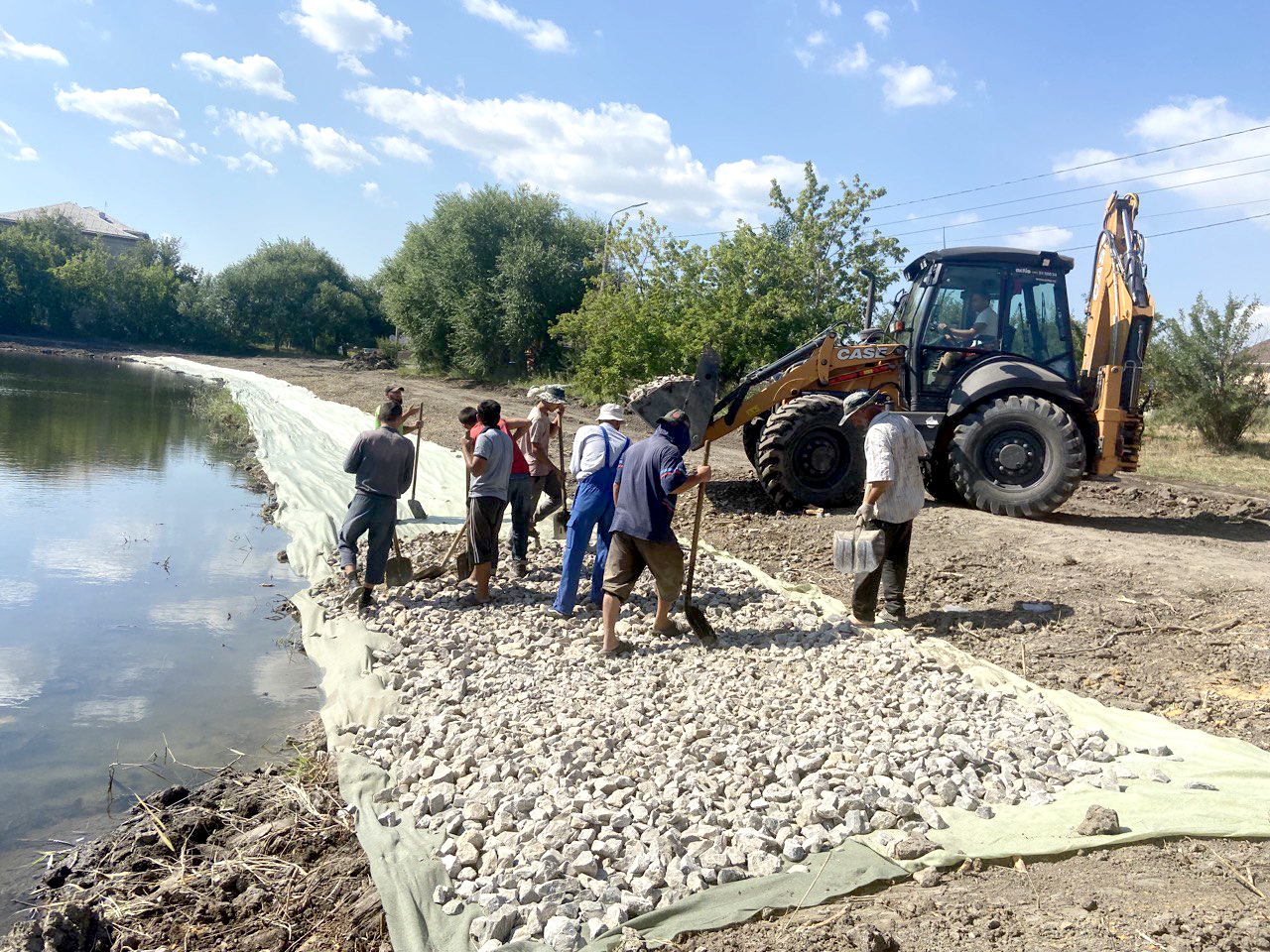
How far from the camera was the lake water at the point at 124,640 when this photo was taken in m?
5.79

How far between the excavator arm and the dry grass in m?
5.57

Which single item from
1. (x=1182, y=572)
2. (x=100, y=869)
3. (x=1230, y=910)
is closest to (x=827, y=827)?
(x=1230, y=910)

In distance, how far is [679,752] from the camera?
4.90m

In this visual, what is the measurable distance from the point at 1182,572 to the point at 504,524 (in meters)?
6.96

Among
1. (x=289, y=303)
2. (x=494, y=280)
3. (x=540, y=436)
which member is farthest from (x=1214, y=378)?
(x=289, y=303)

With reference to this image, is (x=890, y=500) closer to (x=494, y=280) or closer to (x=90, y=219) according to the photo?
(x=494, y=280)

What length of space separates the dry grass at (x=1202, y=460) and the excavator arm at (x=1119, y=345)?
219 inches

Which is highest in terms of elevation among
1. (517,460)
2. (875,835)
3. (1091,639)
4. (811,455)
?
(811,455)

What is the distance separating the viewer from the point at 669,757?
191 inches

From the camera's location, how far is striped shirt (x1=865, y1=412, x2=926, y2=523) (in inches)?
268

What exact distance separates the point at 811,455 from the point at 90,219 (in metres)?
83.7

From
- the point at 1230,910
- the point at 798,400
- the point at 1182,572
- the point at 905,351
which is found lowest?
the point at 1230,910

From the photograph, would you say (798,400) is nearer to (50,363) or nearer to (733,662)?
(733,662)

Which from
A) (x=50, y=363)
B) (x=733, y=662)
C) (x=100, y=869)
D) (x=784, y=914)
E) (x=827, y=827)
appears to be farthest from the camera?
(x=50, y=363)
